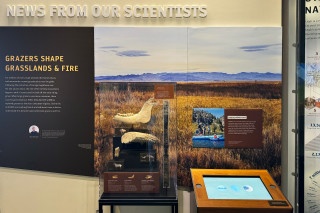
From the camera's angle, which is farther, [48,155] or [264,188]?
[48,155]

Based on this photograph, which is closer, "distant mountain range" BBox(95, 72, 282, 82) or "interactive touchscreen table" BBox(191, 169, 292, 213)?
"interactive touchscreen table" BBox(191, 169, 292, 213)

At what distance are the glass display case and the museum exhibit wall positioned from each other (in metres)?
0.60

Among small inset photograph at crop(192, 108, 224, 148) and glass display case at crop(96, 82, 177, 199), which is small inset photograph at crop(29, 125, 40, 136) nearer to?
glass display case at crop(96, 82, 177, 199)

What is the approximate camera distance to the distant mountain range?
302 cm

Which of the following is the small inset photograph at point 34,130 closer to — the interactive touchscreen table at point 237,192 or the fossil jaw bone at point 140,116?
the fossil jaw bone at point 140,116

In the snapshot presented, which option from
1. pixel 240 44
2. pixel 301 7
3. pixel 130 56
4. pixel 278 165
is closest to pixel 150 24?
pixel 130 56

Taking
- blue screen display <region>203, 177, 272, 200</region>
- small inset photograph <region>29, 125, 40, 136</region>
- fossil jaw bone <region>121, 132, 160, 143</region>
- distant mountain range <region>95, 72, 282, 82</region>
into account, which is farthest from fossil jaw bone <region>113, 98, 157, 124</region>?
small inset photograph <region>29, 125, 40, 136</region>

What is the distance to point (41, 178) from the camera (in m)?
3.15

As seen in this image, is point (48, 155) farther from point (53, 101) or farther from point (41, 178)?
point (53, 101)

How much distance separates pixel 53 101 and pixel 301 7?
2461 millimetres

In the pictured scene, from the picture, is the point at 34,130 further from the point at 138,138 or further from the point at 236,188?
the point at 236,188

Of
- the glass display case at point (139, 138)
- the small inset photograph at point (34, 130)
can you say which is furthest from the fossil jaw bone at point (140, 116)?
the small inset photograph at point (34, 130)

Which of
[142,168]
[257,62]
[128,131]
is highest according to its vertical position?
[257,62]

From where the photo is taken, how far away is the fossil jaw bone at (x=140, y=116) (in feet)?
8.71
